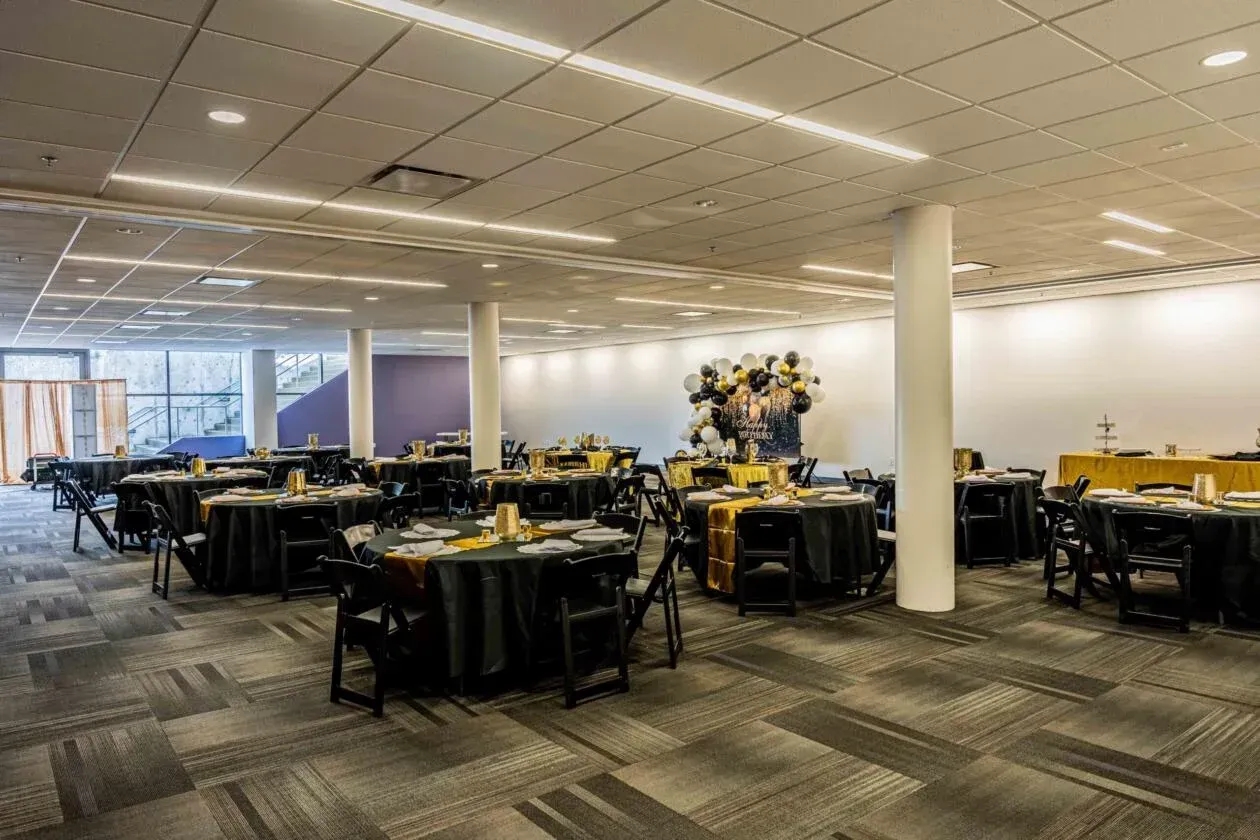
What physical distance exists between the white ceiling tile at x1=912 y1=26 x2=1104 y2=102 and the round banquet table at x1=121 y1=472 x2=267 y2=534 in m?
8.52

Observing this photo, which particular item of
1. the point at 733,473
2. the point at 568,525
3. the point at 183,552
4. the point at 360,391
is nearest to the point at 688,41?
the point at 568,525

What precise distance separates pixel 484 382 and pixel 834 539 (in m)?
6.81

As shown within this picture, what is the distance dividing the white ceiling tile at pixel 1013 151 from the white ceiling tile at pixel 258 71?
12.0ft

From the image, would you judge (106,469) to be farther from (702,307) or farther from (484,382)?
(702,307)

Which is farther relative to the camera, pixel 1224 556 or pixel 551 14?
pixel 1224 556

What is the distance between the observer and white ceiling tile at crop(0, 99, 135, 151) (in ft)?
13.4

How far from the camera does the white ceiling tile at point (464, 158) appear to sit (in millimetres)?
4781

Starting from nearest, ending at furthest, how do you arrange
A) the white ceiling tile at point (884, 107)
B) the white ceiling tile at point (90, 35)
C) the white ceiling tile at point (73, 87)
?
1. the white ceiling tile at point (90, 35)
2. the white ceiling tile at point (73, 87)
3. the white ceiling tile at point (884, 107)

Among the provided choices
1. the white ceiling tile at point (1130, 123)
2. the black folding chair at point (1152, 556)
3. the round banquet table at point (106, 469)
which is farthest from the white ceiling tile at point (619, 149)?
the round banquet table at point (106, 469)

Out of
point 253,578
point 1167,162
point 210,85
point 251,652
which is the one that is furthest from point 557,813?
point 1167,162

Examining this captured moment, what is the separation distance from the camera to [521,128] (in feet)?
14.8

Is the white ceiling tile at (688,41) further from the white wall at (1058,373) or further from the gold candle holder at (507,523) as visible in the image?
the white wall at (1058,373)

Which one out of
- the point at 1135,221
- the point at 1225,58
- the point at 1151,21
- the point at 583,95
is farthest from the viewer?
the point at 1135,221

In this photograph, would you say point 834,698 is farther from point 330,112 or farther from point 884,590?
point 330,112
